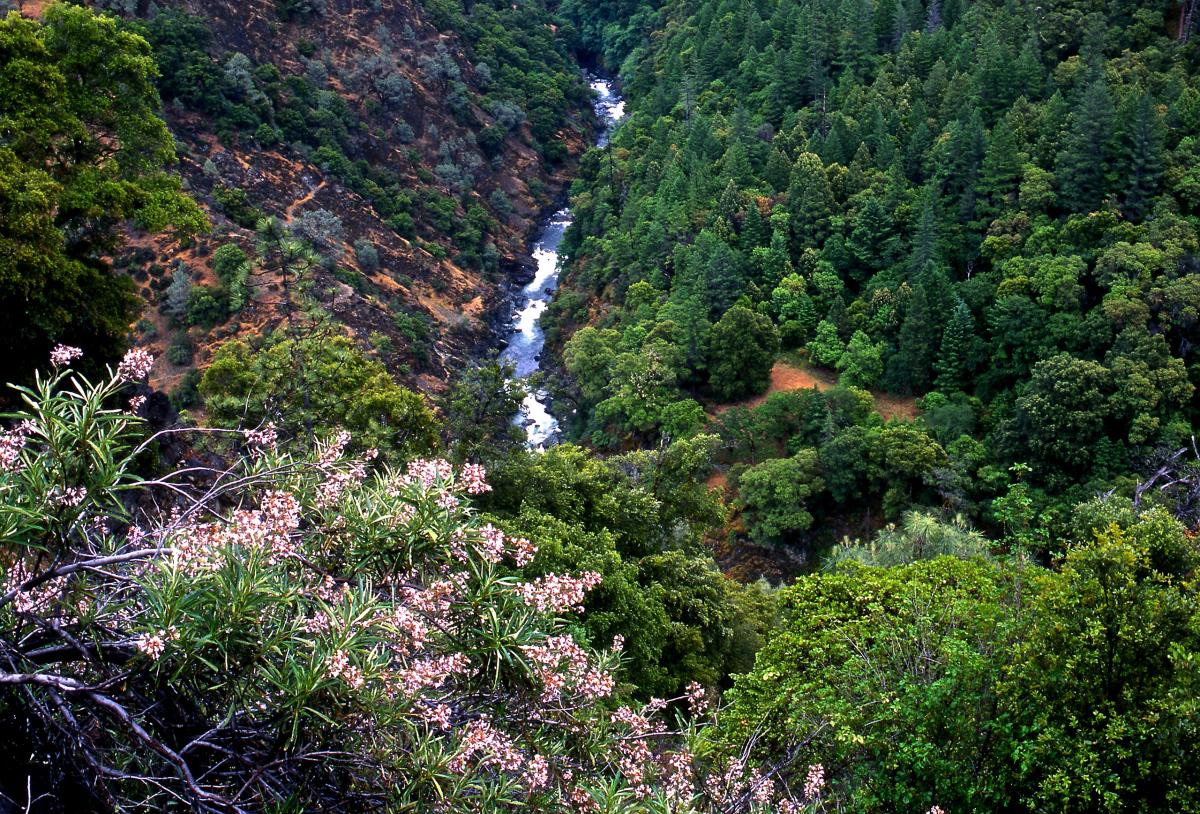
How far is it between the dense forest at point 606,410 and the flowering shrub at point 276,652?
5cm

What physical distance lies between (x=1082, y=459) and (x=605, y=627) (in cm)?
2178

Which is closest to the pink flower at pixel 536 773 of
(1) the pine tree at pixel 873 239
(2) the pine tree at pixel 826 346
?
(2) the pine tree at pixel 826 346

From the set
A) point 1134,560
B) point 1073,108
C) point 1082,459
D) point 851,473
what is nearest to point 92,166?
point 1134,560

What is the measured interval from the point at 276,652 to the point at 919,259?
4033 cm

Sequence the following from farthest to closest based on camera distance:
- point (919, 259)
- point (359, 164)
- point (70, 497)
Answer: point (359, 164) < point (919, 259) < point (70, 497)

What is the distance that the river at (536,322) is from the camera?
4825 centimetres

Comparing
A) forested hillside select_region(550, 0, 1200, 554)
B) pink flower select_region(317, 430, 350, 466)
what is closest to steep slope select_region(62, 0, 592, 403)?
forested hillside select_region(550, 0, 1200, 554)

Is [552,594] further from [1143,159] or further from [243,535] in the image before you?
[1143,159]

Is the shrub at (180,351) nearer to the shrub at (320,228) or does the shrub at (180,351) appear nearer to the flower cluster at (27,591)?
the shrub at (320,228)

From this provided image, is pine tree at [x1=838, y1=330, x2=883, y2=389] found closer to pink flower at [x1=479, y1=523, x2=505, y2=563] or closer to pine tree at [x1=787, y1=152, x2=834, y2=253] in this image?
pine tree at [x1=787, y1=152, x2=834, y2=253]

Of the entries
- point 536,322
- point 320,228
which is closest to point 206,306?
point 320,228

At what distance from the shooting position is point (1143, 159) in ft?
128

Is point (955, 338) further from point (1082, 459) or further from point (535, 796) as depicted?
point (535, 796)

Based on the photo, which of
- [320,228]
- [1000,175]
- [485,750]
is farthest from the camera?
[320,228]
